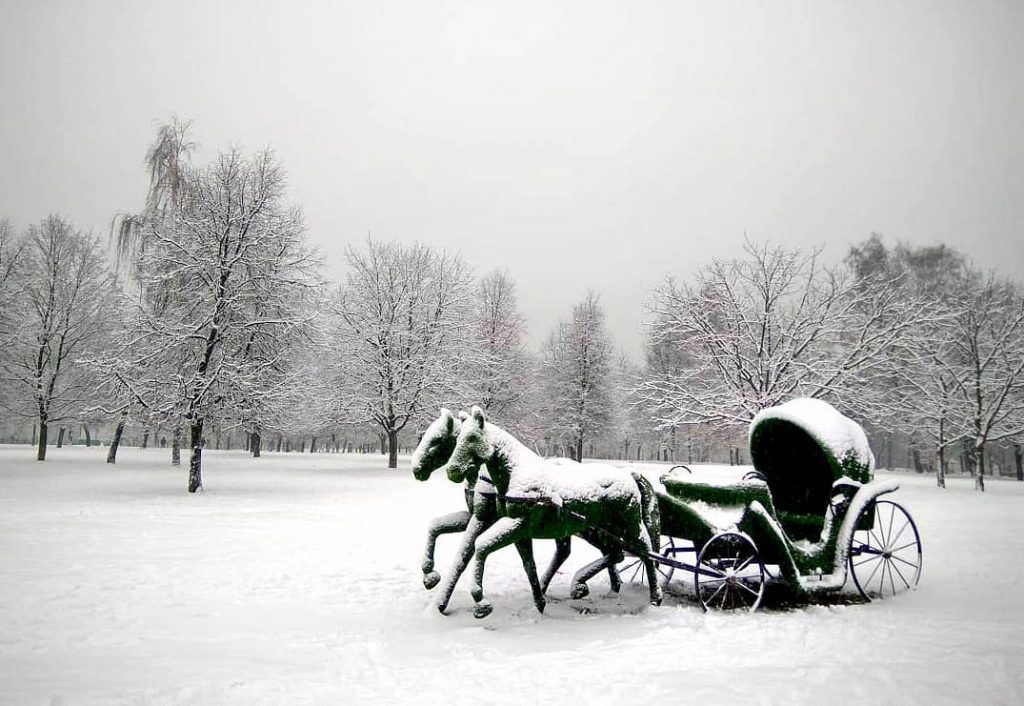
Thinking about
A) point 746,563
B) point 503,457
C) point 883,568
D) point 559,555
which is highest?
point 503,457

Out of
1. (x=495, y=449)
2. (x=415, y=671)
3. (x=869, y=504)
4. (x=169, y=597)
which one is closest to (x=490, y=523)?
(x=495, y=449)

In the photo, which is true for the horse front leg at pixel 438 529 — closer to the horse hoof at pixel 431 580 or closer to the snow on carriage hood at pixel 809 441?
the horse hoof at pixel 431 580

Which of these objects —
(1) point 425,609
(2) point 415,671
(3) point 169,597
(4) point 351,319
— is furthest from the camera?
(4) point 351,319

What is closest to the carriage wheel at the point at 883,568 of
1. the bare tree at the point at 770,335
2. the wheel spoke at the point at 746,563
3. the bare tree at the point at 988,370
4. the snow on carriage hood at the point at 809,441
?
the snow on carriage hood at the point at 809,441

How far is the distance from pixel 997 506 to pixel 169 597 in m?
21.9

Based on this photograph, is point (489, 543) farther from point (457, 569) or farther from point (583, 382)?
point (583, 382)

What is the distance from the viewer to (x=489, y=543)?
5.85 metres

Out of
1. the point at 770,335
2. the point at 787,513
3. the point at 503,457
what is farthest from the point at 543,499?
the point at 770,335

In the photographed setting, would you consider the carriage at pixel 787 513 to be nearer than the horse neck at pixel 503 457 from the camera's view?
No

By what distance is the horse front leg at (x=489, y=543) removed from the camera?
5.87 m

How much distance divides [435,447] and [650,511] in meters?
2.50

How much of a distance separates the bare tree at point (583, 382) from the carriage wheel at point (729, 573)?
32856 millimetres

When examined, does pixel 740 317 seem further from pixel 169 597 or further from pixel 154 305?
pixel 154 305

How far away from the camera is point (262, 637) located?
17.6 ft
